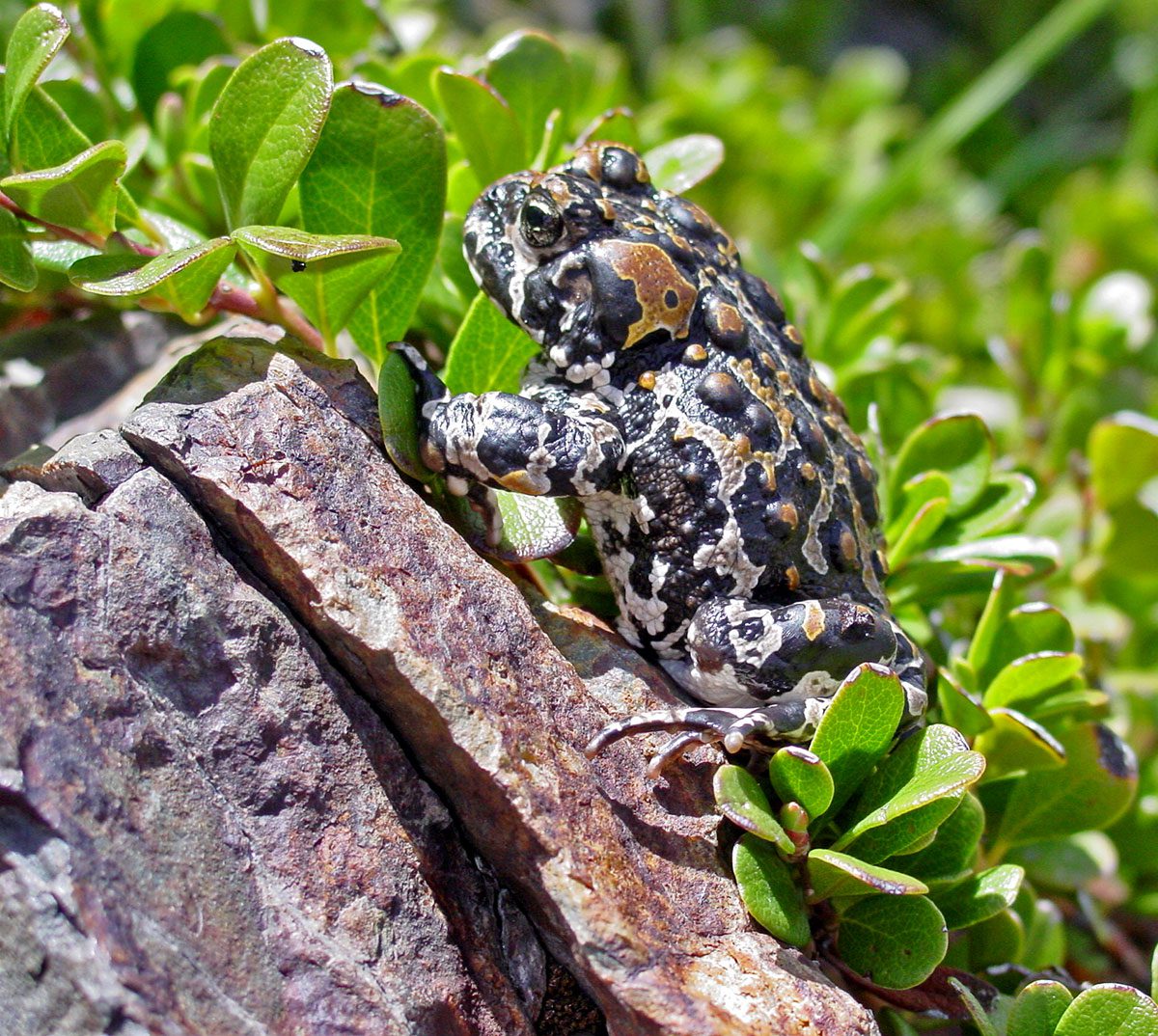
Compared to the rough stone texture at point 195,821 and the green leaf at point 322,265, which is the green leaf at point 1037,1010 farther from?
the green leaf at point 322,265

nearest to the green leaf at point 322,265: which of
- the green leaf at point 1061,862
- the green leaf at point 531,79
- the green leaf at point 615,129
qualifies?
the green leaf at point 531,79

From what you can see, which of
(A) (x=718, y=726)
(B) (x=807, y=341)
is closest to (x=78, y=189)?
(A) (x=718, y=726)

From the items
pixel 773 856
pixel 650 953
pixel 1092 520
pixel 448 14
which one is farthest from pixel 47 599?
pixel 448 14

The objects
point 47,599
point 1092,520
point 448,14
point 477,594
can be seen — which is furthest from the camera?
point 448,14

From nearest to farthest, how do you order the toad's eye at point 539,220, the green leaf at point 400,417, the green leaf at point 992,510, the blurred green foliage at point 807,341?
the blurred green foliage at point 807,341 < the green leaf at point 400,417 < the toad's eye at point 539,220 < the green leaf at point 992,510

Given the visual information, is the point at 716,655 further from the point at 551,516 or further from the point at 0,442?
the point at 0,442

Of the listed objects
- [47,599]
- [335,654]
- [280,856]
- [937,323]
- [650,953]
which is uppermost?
[47,599]

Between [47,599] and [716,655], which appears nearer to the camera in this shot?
[47,599]
